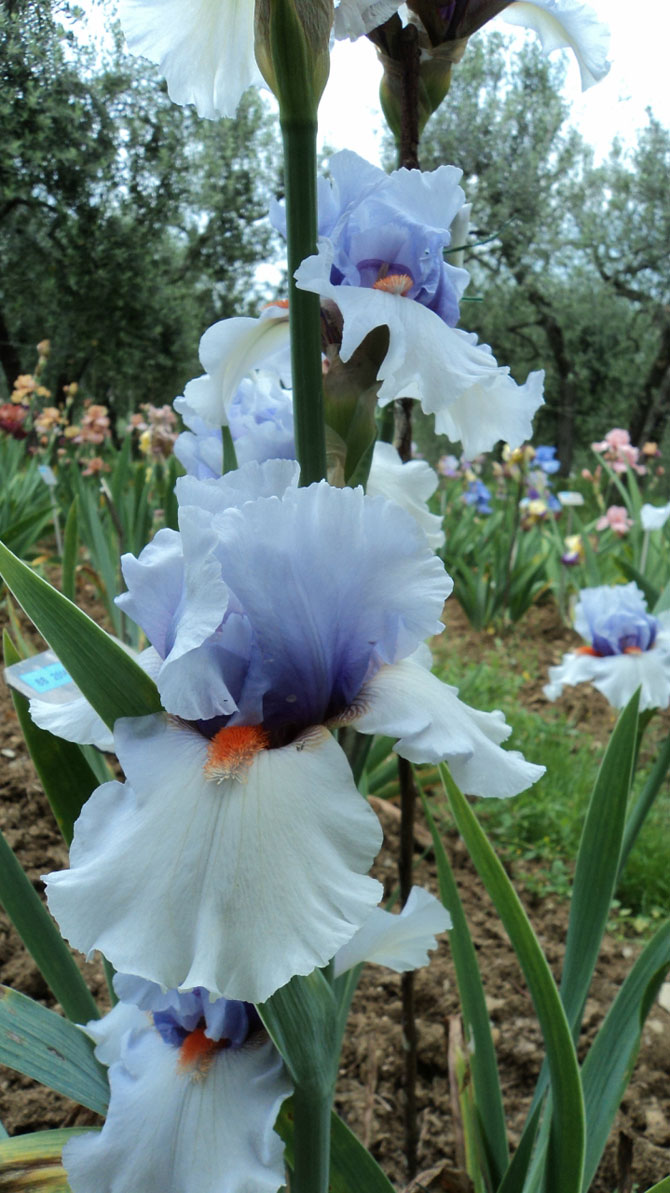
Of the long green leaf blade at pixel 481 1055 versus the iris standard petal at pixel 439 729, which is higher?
the iris standard petal at pixel 439 729

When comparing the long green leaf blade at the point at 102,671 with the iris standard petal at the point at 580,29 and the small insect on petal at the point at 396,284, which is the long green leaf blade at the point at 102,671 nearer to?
the small insect on petal at the point at 396,284

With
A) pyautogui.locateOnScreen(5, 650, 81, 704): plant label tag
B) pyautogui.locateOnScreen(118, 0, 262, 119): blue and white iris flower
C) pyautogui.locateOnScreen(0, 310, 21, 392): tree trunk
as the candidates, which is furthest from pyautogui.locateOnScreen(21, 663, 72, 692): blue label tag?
pyautogui.locateOnScreen(0, 310, 21, 392): tree trunk

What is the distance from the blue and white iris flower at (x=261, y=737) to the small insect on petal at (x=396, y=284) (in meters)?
0.16

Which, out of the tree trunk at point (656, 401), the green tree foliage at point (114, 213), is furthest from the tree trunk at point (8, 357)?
the tree trunk at point (656, 401)

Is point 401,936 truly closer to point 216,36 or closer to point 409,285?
point 409,285

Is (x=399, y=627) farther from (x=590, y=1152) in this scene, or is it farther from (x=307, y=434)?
(x=590, y=1152)

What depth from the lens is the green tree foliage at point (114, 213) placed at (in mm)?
863

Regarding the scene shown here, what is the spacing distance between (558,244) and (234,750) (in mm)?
3018

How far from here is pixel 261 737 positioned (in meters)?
0.44

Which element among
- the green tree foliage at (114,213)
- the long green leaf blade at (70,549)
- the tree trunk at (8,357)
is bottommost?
the long green leaf blade at (70,549)

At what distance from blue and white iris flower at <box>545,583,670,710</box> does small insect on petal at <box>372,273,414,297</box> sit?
3.01ft

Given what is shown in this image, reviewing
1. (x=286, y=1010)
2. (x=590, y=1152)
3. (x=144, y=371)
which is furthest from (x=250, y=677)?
(x=144, y=371)

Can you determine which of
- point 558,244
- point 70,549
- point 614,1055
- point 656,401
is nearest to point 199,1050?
point 614,1055

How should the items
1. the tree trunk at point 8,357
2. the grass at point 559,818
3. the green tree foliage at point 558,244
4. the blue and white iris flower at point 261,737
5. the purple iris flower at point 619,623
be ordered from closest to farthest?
the blue and white iris flower at point 261,737
the tree trunk at point 8,357
the purple iris flower at point 619,623
the grass at point 559,818
the green tree foliage at point 558,244
